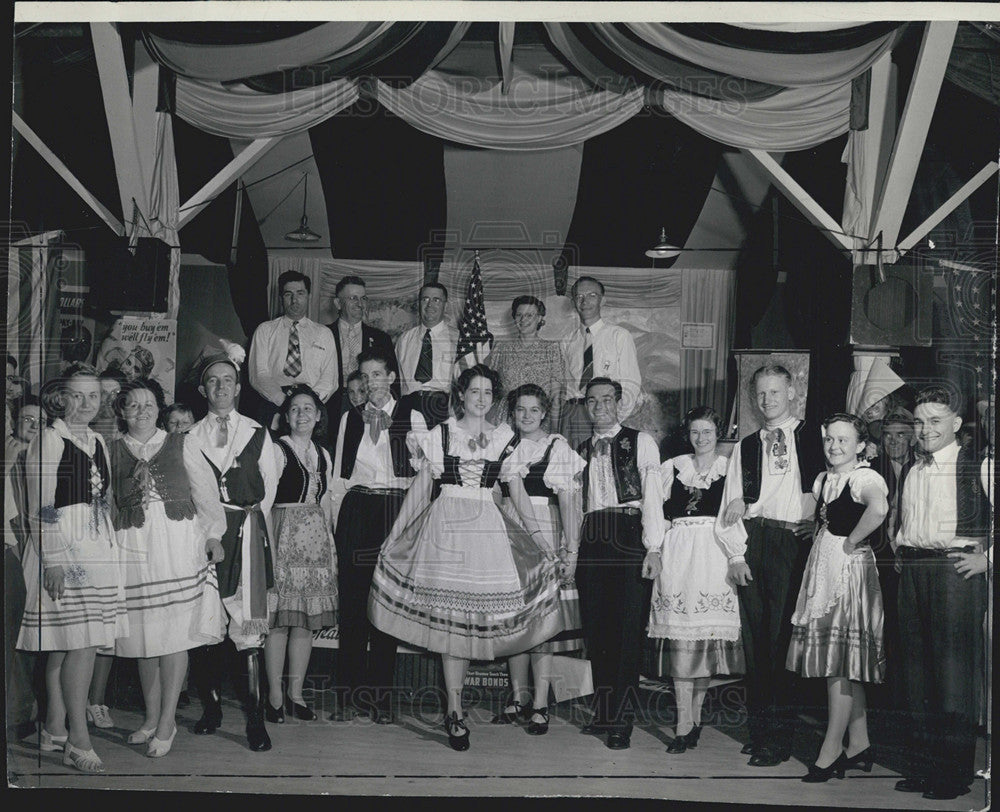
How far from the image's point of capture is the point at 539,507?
4.98 meters

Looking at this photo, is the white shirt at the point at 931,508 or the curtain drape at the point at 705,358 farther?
the curtain drape at the point at 705,358

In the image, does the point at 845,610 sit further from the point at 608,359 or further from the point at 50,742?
the point at 50,742

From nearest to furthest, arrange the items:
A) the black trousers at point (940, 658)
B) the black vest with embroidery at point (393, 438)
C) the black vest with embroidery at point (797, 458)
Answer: the black trousers at point (940, 658) → the black vest with embroidery at point (797, 458) → the black vest with embroidery at point (393, 438)

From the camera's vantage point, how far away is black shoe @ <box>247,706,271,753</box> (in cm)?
495

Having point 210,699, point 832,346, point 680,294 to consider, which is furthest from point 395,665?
point 832,346

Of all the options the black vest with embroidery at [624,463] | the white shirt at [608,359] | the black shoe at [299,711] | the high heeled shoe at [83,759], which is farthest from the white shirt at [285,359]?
the high heeled shoe at [83,759]

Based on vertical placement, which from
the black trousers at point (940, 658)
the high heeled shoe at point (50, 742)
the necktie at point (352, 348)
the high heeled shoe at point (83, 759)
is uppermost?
the necktie at point (352, 348)

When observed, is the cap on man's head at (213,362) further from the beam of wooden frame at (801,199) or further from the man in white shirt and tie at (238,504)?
the beam of wooden frame at (801,199)

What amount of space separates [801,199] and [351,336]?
6.94 feet

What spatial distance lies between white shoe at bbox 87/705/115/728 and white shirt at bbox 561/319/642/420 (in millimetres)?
2519

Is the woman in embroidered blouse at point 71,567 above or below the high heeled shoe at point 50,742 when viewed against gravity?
above

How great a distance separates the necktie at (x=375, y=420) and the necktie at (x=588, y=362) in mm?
897

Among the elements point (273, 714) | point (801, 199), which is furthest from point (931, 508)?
point (273, 714)

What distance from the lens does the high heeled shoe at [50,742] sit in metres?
4.99
